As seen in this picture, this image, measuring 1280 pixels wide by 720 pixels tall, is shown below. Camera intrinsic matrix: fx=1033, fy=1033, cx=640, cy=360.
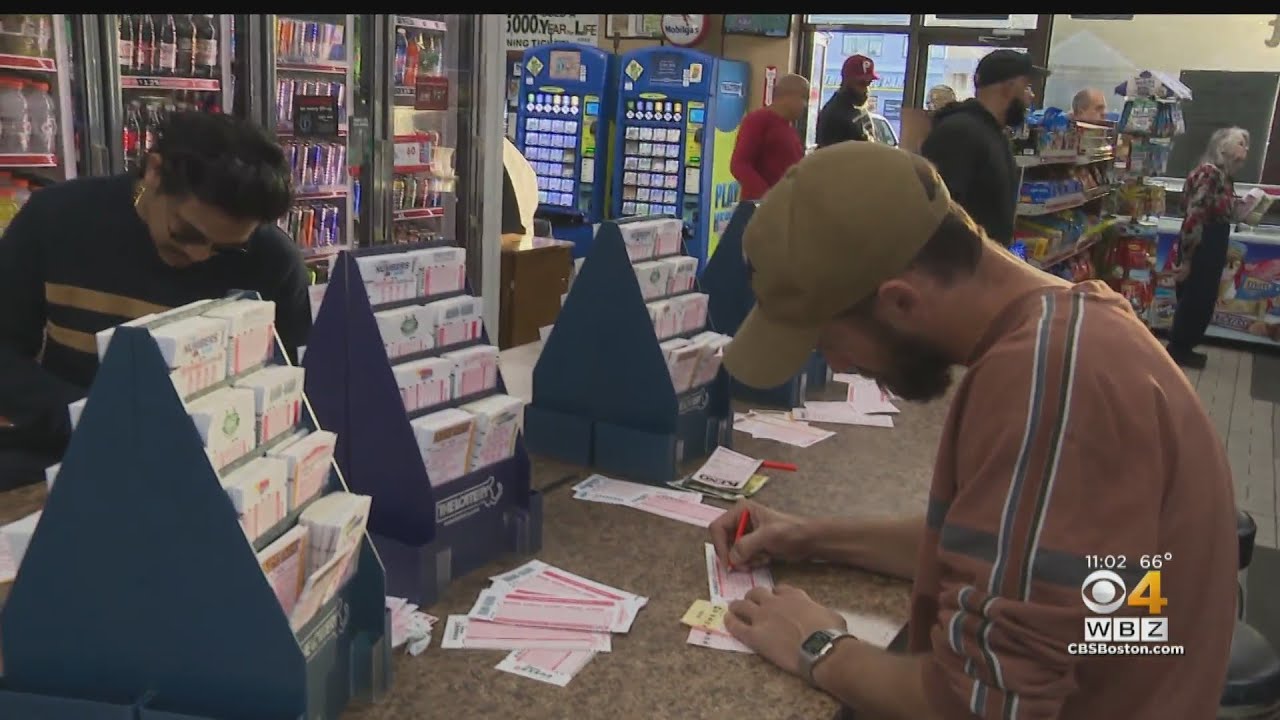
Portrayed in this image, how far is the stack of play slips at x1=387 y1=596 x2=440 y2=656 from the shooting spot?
4.68 ft

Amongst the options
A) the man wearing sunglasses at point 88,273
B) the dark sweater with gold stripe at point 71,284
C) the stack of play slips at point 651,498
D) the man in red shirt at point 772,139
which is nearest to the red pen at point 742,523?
the stack of play slips at point 651,498

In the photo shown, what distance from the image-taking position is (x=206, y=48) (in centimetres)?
457

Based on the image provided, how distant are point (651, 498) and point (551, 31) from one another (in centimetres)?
930

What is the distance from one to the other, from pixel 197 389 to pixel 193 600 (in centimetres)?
23

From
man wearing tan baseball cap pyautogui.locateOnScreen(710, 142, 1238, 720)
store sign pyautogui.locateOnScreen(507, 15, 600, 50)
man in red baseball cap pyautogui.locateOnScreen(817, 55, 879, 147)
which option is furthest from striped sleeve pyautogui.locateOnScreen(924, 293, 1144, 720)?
store sign pyautogui.locateOnScreen(507, 15, 600, 50)

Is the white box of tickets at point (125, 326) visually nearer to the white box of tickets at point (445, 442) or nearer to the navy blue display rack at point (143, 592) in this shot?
the navy blue display rack at point (143, 592)

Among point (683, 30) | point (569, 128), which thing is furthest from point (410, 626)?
point (683, 30)

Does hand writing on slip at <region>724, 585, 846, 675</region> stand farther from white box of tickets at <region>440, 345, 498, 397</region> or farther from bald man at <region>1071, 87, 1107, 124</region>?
bald man at <region>1071, 87, 1107, 124</region>

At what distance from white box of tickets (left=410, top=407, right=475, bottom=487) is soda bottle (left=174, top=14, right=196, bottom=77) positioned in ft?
11.7

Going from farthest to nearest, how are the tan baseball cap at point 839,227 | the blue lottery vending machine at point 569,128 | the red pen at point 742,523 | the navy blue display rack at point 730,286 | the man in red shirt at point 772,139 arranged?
the blue lottery vending machine at point 569,128
the man in red shirt at point 772,139
the navy blue display rack at point 730,286
the red pen at point 742,523
the tan baseball cap at point 839,227

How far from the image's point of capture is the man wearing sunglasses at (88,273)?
2.16 metres

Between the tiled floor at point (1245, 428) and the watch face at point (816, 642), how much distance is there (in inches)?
146

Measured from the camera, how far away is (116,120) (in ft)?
13.4

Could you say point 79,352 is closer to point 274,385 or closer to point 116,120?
point 274,385
